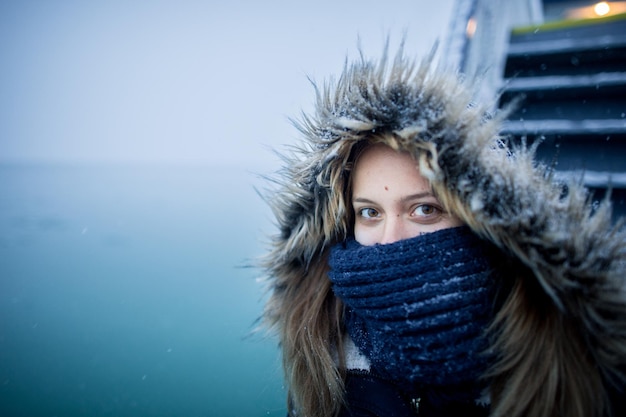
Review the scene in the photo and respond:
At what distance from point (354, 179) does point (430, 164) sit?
328 mm

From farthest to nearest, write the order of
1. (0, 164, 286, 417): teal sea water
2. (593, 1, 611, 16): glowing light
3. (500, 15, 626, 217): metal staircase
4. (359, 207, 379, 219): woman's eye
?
(593, 1, 611, 16): glowing light < (0, 164, 286, 417): teal sea water < (500, 15, 626, 217): metal staircase < (359, 207, 379, 219): woman's eye

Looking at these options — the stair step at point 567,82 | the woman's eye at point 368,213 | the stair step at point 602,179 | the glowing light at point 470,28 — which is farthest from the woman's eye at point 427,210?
the glowing light at point 470,28

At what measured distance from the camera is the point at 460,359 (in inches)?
31.9

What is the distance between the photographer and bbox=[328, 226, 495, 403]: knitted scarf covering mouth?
81 cm

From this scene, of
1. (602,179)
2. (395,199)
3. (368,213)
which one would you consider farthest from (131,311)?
(602,179)

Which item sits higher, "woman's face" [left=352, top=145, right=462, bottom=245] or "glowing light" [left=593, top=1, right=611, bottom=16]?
"glowing light" [left=593, top=1, right=611, bottom=16]

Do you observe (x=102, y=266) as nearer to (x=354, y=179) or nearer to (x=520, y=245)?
(x=354, y=179)

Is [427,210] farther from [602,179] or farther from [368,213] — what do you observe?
[602,179]

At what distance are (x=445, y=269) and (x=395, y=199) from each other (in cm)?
27

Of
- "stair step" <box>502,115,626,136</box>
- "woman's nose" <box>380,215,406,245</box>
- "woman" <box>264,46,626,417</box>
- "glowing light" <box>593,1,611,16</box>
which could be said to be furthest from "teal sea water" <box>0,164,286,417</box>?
"glowing light" <box>593,1,611,16</box>

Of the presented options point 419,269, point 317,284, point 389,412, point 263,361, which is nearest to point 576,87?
point 419,269

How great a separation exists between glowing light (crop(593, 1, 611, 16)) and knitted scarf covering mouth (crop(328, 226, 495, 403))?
6106mm

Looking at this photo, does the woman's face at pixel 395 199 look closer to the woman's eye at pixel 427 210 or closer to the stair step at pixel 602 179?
the woman's eye at pixel 427 210

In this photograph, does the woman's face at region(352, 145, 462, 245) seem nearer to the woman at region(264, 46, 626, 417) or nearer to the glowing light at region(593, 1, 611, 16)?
the woman at region(264, 46, 626, 417)
